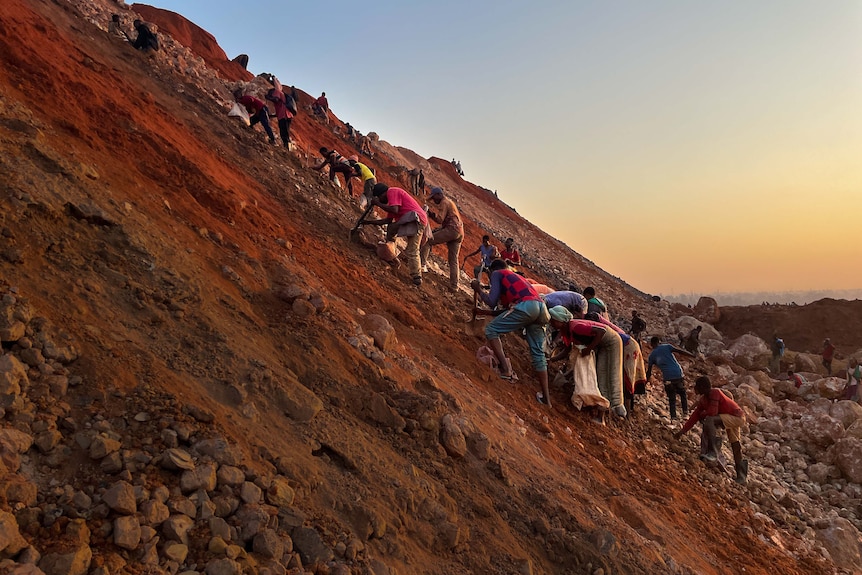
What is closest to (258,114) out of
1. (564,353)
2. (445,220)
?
(445,220)

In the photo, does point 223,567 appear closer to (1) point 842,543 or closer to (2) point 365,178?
(1) point 842,543

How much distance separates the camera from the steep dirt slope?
2375 millimetres

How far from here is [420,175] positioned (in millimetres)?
20234

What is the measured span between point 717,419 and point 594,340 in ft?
6.36

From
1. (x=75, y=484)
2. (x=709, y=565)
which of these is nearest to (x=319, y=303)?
(x=75, y=484)

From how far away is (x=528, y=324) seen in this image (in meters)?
5.23

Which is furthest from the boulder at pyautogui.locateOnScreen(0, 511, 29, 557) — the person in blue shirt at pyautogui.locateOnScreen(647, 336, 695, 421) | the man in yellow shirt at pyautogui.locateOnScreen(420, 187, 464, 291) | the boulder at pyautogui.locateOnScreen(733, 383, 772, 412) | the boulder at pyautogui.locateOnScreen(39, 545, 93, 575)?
the boulder at pyautogui.locateOnScreen(733, 383, 772, 412)

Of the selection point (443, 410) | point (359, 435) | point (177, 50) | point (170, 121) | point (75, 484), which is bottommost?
point (75, 484)

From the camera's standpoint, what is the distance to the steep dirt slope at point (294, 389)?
2.38 meters

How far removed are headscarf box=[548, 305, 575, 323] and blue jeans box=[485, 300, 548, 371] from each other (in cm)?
76

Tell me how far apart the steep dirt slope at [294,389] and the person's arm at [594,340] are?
61 centimetres

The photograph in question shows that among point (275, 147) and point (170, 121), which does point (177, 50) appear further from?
point (170, 121)

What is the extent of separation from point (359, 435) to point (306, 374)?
593 millimetres

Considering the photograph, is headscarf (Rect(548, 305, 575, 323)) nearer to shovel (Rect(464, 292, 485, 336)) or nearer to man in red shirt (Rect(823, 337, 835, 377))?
shovel (Rect(464, 292, 485, 336))
